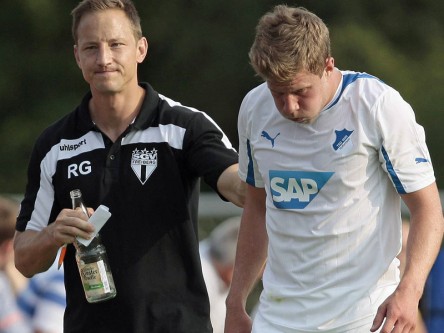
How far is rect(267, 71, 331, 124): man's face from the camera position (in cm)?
517

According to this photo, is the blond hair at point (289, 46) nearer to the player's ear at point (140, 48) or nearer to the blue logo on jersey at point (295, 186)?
the blue logo on jersey at point (295, 186)

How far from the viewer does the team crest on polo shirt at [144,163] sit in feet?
19.8

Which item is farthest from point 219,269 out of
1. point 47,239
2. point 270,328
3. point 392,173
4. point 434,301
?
point 392,173

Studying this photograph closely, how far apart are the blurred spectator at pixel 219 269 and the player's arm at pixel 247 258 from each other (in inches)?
85.2

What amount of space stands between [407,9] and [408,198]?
13.8 m

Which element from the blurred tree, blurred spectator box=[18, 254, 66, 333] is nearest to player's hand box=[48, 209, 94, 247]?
blurred spectator box=[18, 254, 66, 333]

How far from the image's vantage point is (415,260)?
513 centimetres

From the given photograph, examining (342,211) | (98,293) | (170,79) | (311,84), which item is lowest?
(170,79)

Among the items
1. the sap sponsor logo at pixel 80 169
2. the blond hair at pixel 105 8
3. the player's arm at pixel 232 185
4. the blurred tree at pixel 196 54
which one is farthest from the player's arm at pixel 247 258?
the blurred tree at pixel 196 54

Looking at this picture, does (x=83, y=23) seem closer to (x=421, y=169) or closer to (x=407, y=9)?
(x=421, y=169)

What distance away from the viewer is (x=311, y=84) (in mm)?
5191

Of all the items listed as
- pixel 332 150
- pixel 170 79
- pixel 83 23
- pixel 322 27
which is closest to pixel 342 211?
pixel 332 150

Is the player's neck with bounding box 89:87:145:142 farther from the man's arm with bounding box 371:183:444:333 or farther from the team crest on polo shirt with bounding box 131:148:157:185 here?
the man's arm with bounding box 371:183:444:333

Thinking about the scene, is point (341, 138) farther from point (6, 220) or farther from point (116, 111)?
point (6, 220)
